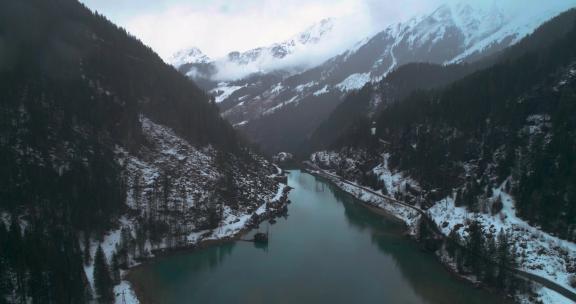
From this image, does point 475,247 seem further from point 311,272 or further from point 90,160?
point 90,160

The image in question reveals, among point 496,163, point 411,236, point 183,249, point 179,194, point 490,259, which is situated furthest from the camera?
point 496,163

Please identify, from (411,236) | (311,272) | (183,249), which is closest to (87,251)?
(183,249)

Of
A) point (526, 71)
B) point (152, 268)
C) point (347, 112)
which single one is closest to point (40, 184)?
point (152, 268)

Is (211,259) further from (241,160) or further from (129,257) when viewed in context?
(241,160)

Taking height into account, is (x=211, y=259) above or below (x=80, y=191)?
below

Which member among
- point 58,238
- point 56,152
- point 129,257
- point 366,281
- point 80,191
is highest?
point 56,152

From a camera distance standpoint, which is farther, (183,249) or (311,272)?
(183,249)
